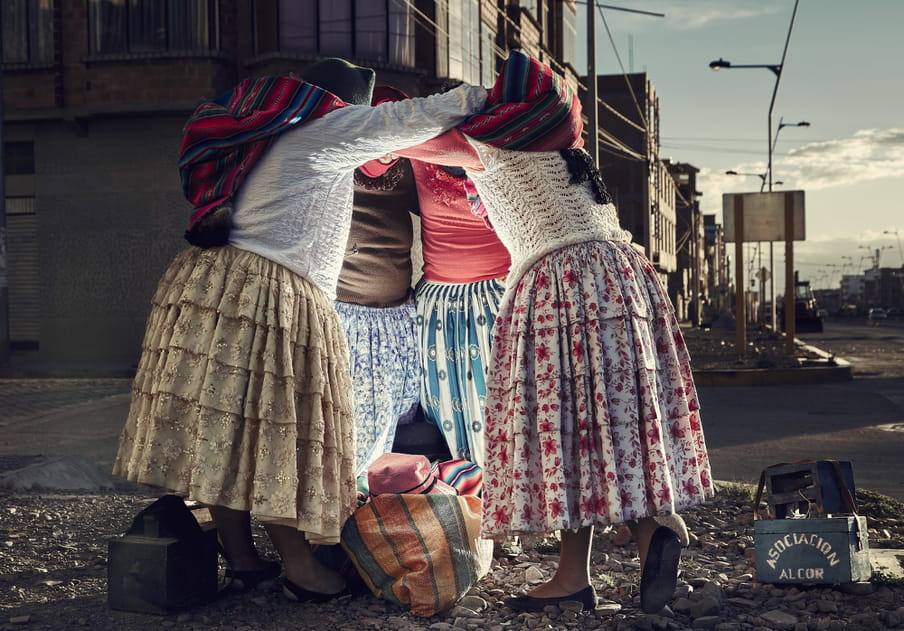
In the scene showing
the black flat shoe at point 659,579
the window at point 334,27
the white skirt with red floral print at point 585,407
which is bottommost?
the black flat shoe at point 659,579

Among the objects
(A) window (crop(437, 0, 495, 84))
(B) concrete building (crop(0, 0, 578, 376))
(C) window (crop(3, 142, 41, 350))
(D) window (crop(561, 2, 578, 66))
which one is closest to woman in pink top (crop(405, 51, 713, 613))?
(B) concrete building (crop(0, 0, 578, 376))

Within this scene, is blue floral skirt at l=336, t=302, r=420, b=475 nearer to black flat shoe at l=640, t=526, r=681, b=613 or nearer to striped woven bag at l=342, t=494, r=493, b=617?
striped woven bag at l=342, t=494, r=493, b=617

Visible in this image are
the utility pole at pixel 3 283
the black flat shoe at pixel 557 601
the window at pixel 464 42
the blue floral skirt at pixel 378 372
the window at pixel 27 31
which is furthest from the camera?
the window at pixel 464 42

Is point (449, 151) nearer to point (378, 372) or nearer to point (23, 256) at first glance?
point (378, 372)

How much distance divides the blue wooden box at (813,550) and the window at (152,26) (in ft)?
52.8

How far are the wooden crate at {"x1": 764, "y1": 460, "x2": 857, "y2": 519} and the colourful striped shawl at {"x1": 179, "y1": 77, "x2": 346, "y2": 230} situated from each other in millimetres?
2153

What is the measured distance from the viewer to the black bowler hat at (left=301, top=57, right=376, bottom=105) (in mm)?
3457

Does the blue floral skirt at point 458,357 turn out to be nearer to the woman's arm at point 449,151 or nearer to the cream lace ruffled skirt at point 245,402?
the woman's arm at point 449,151

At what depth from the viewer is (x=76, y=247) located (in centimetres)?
1820

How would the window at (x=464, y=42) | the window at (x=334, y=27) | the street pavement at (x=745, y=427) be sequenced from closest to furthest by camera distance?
1. the street pavement at (x=745, y=427)
2. the window at (x=334, y=27)
3. the window at (x=464, y=42)

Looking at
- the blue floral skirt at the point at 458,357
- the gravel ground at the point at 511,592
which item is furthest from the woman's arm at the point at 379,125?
the gravel ground at the point at 511,592

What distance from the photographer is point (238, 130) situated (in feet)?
10.2

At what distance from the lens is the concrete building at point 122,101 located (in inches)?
683

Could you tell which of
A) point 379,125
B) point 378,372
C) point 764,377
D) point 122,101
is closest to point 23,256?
point 122,101
